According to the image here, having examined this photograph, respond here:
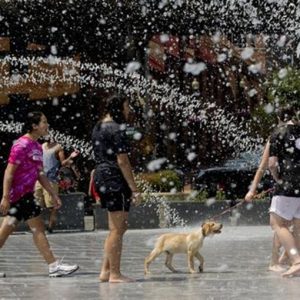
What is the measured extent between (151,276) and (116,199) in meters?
0.97

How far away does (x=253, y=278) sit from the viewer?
27.5 feet

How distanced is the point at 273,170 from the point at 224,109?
2727cm

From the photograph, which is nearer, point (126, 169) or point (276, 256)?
point (126, 169)

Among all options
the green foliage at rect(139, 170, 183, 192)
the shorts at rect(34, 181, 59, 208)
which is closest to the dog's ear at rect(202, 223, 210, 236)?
the shorts at rect(34, 181, 59, 208)

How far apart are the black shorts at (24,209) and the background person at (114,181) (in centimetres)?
83

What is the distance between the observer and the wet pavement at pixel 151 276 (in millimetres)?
7398

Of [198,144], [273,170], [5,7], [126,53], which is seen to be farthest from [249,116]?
[273,170]

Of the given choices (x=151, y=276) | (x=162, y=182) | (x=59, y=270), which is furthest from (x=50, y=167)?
(x=151, y=276)

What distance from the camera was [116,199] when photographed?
8.09 m

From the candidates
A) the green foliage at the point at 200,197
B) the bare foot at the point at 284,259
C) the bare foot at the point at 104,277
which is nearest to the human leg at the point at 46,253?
the bare foot at the point at 104,277

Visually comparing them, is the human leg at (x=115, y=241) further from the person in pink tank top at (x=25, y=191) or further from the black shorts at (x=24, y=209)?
the black shorts at (x=24, y=209)

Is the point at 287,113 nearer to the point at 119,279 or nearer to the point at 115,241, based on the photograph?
the point at 115,241

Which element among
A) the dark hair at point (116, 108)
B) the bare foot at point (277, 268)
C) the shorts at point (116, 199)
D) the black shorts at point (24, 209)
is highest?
the dark hair at point (116, 108)

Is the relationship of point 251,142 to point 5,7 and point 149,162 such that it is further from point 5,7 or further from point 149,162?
point 5,7
